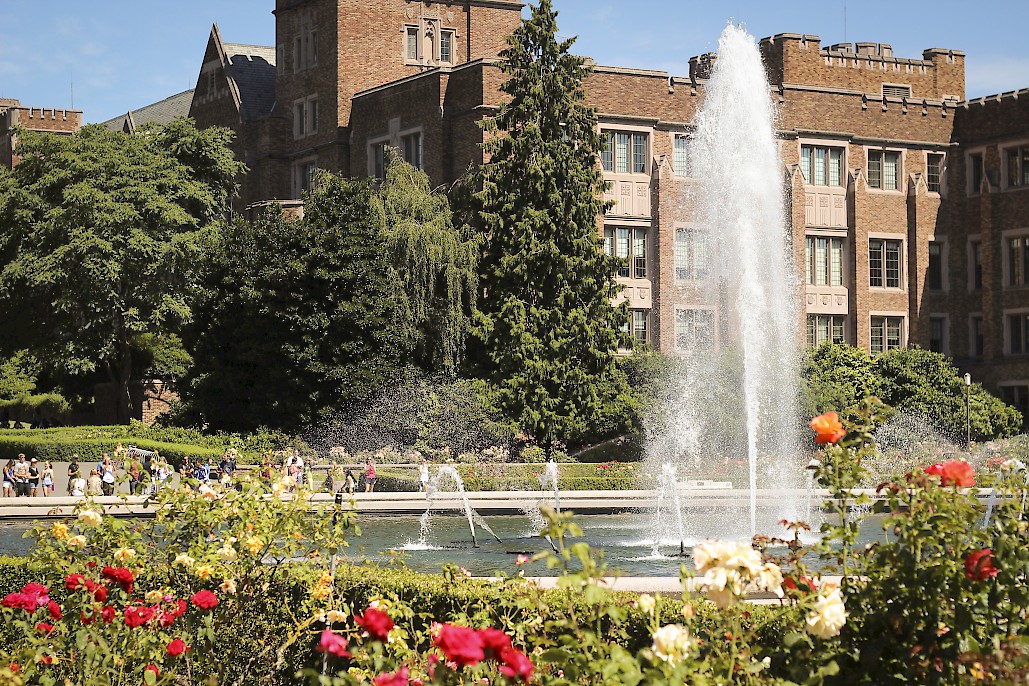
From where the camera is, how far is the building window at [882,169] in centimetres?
5256

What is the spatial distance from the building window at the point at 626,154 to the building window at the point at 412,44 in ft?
41.8

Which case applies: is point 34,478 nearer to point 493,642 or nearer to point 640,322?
point 640,322

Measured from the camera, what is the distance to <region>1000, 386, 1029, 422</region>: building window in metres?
50.7

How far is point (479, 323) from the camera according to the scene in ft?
138

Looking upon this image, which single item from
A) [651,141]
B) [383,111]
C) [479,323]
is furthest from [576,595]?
[383,111]

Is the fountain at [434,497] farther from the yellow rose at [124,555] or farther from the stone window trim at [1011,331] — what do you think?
the stone window trim at [1011,331]

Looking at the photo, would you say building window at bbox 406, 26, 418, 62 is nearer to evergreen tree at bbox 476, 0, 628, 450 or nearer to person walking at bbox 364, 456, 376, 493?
evergreen tree at bbox 476, 0, 628, 450

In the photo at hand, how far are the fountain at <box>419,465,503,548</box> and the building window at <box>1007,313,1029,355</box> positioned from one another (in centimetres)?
2557

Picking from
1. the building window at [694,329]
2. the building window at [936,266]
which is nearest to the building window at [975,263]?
the building window at [936,266]

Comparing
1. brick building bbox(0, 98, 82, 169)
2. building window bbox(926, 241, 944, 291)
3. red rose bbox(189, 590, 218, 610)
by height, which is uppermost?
brick building bbox(0, 98, 82, 169)

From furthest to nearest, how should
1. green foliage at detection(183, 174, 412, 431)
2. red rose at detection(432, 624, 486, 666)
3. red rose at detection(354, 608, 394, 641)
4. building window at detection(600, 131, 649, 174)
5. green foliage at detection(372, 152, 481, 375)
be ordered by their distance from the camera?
1. building window at detection(600, 131, 649, 174)
2. green foliage at detection(183, 174, 412, 431)
3. green foliage at detection(372, 152, 481, 375)
4. red rose at detection(354, 608, 394, 641)
5. red rose at detection(432, 624, 486, 666)

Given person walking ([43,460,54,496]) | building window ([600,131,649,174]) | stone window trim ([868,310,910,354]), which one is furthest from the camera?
stone window trim ([868,310,910,354])

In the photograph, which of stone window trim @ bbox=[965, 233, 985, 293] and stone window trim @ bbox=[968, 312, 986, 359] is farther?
stone window trim @ bbox=[968, 312, 986, 359]

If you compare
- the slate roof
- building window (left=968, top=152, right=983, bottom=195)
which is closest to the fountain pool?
building window (left=968, top=152, right=983, bottom=195)
